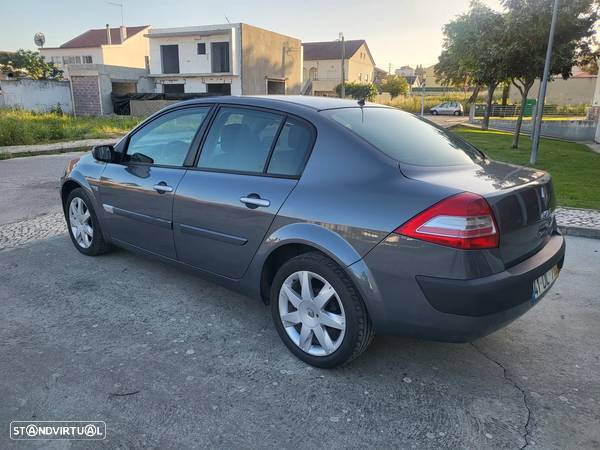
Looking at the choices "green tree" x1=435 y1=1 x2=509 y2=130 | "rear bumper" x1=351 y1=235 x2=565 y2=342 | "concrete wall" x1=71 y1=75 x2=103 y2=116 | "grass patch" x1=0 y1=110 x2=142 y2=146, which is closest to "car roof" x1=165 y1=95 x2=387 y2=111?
"rear bumper" x1=351 y1=235 x2=565 y2=342

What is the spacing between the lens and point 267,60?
43.9m

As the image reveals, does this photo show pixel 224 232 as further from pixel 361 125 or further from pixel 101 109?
pixel 101 109

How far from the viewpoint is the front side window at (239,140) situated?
331 centimetres

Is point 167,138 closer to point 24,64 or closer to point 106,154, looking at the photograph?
point 106,154

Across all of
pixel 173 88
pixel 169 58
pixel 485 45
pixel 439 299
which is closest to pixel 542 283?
pixel 439 299

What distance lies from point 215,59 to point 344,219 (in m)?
42.5

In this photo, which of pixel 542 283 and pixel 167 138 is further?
pixel 167 138

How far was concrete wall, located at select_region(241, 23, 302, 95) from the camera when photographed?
40.9 m

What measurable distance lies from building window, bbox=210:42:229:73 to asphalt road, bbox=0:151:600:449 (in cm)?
4042

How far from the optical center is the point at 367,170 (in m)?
2.79

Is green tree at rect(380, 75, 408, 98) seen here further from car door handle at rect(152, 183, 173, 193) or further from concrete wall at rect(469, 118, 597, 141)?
car door handle at rect(152, 183, 173, 193)

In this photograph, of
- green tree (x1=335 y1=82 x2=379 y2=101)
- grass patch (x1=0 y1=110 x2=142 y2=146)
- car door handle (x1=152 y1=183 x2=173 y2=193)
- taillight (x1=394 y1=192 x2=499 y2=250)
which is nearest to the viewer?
taillight (x1=394 y1=192 x2=499 y2=250)

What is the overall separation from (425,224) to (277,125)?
1.33 meters

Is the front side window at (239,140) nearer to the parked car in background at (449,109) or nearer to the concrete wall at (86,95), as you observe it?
the concrete wall at (86,95)
